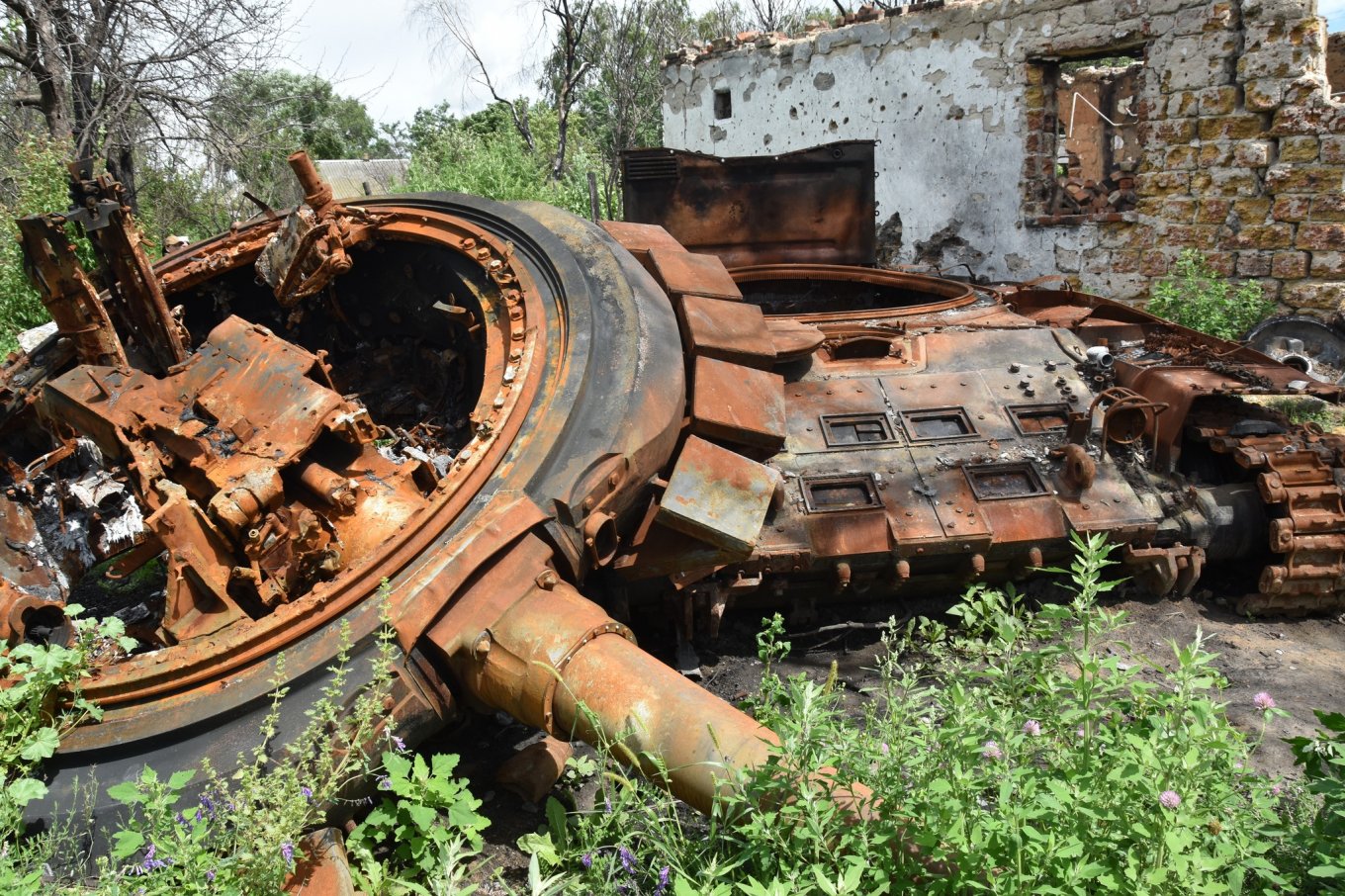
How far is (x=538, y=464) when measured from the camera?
345 cm

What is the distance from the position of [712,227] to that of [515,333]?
3.32m

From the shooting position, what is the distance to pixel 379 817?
282 cm

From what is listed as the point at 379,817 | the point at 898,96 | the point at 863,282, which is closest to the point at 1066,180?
the point at 898,96

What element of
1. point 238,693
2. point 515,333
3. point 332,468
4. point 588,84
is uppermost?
point 588,84

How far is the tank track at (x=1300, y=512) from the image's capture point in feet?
13.6

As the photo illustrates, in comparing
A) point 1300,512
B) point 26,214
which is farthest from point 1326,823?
point 26,214

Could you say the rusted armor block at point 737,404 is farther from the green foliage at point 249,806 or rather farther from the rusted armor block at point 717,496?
the green foliage at point 249,806

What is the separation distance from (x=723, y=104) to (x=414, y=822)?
1264 centimetres

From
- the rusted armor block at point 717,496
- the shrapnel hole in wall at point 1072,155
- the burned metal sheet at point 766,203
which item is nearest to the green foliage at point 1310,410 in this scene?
the shrapnel hole in wall at point 1072,155

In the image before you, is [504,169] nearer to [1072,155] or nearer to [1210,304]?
[1072,155]

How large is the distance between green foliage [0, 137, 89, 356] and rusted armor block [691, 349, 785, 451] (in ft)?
20.0

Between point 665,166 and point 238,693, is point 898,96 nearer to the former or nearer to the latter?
point 665,166

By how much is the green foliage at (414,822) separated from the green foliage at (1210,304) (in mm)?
8013

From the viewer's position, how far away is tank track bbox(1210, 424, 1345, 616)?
415 centimetres
